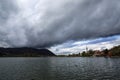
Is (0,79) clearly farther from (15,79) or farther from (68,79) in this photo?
(68,79)

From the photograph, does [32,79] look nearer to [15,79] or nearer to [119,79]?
[15,79]

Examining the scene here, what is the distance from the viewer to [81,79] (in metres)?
54.7

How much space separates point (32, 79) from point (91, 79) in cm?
2261

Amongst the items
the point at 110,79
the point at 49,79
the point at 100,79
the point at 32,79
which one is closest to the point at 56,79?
the point at 49,79

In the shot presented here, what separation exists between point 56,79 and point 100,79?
16.6m

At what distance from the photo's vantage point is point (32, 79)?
180 feet

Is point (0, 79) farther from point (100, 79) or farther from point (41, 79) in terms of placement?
point (100, 79)

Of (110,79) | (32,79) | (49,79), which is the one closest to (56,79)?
(49,79)

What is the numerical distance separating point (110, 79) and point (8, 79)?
38936mm

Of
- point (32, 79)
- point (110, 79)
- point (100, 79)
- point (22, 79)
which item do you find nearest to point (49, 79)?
point (32, 79)

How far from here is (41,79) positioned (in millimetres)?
54219

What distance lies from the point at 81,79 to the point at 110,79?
422 inches

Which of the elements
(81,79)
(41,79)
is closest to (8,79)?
(41,79)

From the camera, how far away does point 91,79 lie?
54062 millimetres
